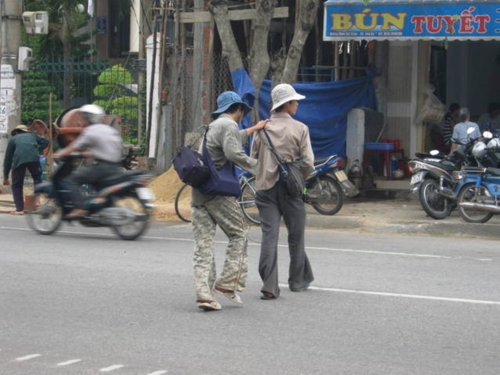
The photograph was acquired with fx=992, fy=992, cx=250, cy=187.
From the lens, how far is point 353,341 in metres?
7.17

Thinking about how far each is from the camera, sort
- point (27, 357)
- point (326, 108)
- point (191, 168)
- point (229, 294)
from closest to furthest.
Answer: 1. point (27, 357)
2. point (191, 168)
3. point (229, 294)
4. point (326, 108)

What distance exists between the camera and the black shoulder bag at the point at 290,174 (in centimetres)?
849

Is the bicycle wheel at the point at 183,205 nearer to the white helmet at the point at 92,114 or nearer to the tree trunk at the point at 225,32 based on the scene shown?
the tree trunk at the point at 225,32

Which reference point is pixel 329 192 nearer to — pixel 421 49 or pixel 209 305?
pixel 421 49

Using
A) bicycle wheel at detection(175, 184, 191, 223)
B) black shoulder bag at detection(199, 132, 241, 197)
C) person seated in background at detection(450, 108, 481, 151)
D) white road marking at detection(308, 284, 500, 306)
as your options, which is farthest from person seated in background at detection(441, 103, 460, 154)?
black shoulder bag at detection(199, 132, 241, 197)

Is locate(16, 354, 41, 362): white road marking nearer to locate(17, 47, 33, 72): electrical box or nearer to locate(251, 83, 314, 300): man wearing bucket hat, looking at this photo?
locate(251, 83, 314, 300): man wearing bucket hat

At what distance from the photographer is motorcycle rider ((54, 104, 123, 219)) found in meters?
12.9

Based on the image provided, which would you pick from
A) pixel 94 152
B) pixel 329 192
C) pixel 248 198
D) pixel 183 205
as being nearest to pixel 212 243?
pixel 94 152

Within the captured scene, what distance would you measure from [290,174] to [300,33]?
25.6ft

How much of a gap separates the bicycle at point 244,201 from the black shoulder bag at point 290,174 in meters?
6.25

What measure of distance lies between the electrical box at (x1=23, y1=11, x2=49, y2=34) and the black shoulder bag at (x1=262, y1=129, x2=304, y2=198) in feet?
36.5

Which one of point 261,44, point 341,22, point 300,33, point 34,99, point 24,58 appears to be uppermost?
point 341,22

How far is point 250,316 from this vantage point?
8023 mm

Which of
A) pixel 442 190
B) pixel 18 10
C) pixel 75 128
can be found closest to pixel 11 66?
pixel 18 10
